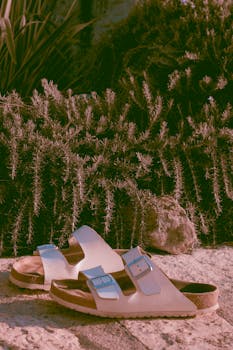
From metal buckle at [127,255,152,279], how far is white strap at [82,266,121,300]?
0.22 ft

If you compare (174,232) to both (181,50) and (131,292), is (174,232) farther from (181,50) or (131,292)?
(181,50)

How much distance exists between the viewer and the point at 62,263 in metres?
2.24

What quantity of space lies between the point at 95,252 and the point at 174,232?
0.60 m

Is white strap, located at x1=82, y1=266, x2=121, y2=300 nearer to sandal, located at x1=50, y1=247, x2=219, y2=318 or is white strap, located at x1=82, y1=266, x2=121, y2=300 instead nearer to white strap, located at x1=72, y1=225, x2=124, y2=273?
sandal, located at x1=50, y1=247, x2=219, y2=318

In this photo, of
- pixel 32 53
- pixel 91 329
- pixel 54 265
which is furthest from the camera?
pixel 32 53

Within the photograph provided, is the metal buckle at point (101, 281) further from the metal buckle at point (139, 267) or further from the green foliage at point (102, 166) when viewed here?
the green foliage at point (102, 166)

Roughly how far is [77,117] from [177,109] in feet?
1.69

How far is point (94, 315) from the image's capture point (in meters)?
1.98

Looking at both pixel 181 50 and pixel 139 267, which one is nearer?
pixel 139 267

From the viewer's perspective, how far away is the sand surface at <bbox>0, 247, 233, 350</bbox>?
1.81m

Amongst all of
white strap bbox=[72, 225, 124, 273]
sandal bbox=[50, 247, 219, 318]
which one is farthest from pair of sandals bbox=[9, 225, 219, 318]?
white strap bbox=[72, 225, 124, 273]

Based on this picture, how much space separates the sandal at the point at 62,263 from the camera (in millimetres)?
2197

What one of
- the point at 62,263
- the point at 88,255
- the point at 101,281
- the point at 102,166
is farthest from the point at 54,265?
the point at 102,166

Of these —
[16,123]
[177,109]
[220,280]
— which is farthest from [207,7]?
[220,280]
